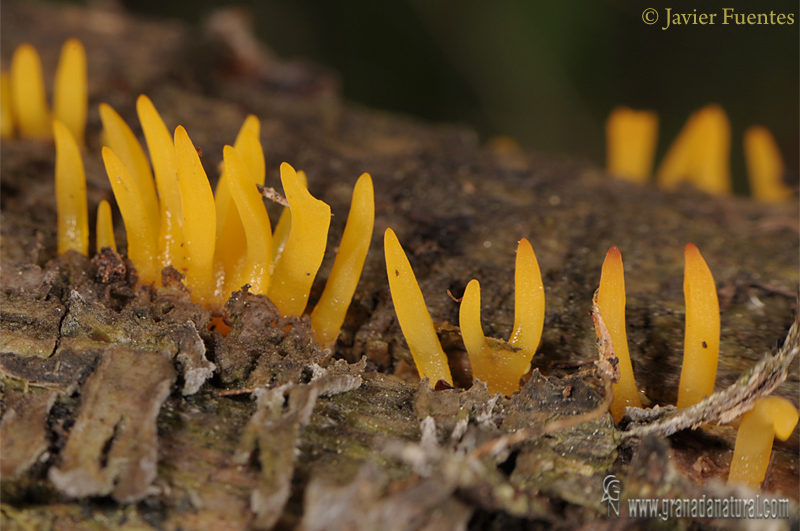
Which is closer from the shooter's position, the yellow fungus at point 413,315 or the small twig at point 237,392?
the small twig at point 237,392

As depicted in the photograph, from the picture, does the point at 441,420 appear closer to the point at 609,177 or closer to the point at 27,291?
the point at 27,291

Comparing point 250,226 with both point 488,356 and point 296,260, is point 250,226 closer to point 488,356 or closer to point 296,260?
point 296,260

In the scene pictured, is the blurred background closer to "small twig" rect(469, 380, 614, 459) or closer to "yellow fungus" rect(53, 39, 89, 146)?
"yellow fungus" rect(53, 39, 89, 146)

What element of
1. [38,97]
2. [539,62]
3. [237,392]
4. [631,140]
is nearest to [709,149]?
[631,140]

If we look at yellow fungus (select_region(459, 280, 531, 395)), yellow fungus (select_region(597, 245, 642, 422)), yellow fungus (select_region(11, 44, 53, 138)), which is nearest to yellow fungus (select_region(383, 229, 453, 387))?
yellow fungus (select_region(459, 280, 531, 395))

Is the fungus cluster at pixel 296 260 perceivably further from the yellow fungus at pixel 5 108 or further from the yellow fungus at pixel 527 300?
the yellow fungus at pixel 5 108

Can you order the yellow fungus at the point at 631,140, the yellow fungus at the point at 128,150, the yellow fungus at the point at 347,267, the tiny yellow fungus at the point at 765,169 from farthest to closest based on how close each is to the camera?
1. the tiny yellow fungus at the point at 765,169
2. the yellow fungus at the point at 631,140
3. the yellow fungus at the point at 128,150
4. the yellow fungus at the point at 347,267

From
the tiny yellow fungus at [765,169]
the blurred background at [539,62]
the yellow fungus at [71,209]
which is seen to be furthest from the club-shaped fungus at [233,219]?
the blurred background at [539,62]
